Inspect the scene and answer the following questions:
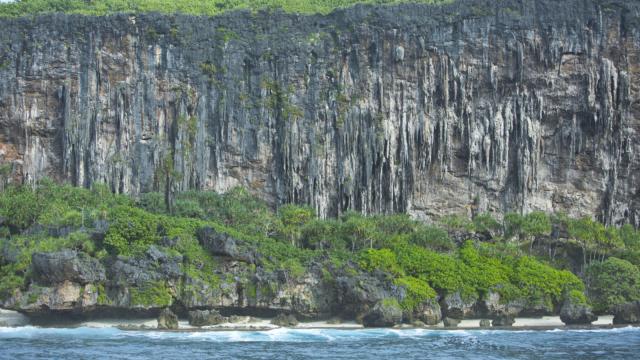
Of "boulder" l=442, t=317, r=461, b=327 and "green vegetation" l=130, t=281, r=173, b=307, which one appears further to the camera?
"boulder" l=442, t=317, r=461, b=327

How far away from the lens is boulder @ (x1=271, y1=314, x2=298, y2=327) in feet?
251

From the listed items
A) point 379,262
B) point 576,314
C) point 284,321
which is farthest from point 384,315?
point 576,314

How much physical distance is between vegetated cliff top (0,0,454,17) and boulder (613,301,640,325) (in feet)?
124

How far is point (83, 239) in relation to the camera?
76.4 meters

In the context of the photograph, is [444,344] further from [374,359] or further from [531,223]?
[531,223]

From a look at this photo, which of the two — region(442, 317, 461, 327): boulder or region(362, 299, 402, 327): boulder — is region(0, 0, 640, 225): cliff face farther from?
region(362, 299, 402, 327): boulder

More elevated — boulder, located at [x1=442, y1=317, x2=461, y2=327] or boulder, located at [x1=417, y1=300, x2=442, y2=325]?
boulder, located at [x1=417, y1=300, x2=442, y2=325]

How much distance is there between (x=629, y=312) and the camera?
8025 centimetres

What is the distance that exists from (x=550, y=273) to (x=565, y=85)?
24482mm

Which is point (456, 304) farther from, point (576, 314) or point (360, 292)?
point (576, 314)

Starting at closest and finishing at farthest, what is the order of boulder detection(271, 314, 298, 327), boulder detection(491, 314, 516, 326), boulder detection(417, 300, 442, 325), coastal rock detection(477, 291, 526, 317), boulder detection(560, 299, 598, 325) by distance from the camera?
boulder detection(271, 314, 298, 327) → boulder detection(417, 300, 442, 325) → boulder detection(560, 299, 598, 325) → boulder detection(491, 314, 516, 326) → coastal rock detection(477, 291, 526, 317)

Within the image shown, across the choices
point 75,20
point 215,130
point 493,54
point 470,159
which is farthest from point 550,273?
point 75,20

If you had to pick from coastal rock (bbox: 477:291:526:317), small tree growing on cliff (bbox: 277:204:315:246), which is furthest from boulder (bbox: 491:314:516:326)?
small tree growing on cliff (bbox: 277:204:315:246)

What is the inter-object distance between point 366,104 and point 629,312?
33258 millimetres
